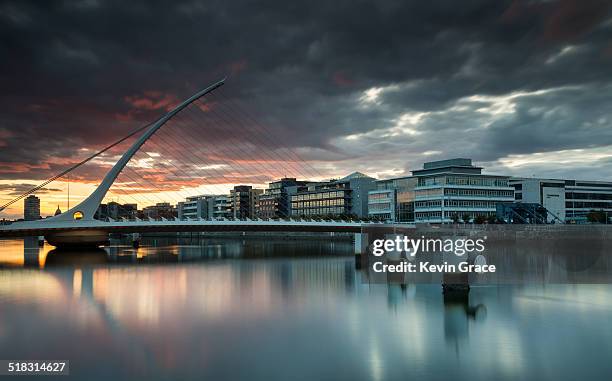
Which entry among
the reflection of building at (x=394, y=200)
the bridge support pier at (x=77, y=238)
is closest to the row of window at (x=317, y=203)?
the reflection of building at (x=394, y=200)

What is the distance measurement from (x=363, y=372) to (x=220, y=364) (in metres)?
4.93

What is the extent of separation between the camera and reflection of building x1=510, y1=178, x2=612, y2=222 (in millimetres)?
123125

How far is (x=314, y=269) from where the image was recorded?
5253 cm

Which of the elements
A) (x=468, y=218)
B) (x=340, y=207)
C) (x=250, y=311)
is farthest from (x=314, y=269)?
(x=340, y=207)

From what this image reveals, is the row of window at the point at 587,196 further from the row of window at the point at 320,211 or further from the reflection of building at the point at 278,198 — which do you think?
the reflection of building at the point at 278,198

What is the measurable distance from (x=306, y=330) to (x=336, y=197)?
12902 centimetres

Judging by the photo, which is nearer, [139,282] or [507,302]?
[507,302]

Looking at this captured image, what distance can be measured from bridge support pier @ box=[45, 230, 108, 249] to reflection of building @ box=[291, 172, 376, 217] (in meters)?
75.1

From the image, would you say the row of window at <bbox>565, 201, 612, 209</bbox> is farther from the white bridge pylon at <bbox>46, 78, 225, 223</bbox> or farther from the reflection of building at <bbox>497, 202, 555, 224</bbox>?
the white bridge pylon at <bbox>46, 78, 225, 223</bbox>

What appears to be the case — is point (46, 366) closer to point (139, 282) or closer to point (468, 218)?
point (139, 282)

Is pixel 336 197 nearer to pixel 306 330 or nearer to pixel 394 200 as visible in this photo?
pixel 394 200

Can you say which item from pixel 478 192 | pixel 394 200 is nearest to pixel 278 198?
pixel 394 200

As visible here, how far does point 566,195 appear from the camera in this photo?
128500 millimetres

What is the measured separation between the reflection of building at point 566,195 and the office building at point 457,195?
49.1 ft
